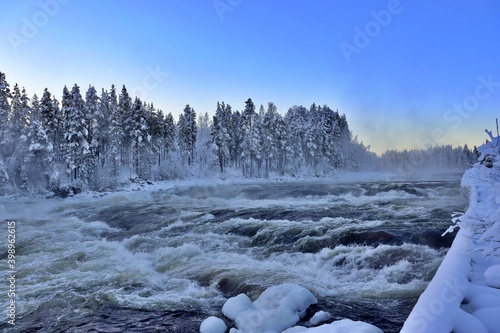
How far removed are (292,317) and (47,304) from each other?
644 centimetres

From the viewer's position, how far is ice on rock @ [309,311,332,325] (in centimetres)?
681

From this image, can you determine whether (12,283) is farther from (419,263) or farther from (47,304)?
(419,263)

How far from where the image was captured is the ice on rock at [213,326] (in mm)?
6647

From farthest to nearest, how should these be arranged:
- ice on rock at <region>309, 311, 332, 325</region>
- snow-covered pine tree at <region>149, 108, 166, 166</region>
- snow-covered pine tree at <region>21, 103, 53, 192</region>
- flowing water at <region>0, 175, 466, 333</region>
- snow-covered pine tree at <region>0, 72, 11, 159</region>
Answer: snow-covered pine tree at <region>149, 108, 166, 166</region> < snow-covered pine tree at <region>0, 72, 11, 159</region> < snow-covered pine tree at <region>21, 103, 53, 192</region> < flowing water at <region>0, 175, 466, 333</region> < ice on rock at <region>309, 311, 332, 325</region>

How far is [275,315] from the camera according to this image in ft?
22.6

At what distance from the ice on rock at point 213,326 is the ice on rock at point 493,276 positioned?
16.8ft

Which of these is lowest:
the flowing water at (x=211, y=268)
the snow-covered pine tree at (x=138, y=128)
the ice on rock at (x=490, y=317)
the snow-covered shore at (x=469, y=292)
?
the flowing water at (x=211, y=268)

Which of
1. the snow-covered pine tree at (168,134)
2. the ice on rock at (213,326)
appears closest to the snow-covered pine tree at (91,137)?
the snow-covered pine tree at (168,134)

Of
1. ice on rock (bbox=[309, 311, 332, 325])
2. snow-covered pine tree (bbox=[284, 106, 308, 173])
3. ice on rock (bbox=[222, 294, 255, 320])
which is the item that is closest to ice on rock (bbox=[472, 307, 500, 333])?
ice on rock (bbox=[309, 311, 332, 325])

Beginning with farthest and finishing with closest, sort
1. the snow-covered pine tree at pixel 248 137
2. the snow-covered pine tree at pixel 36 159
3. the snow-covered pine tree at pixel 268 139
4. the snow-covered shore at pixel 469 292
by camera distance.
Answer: the snow-covered pine tree at pixel 268 139
the snow-covered pine tree at pixel 248 137
the snow-covered pine tree at pixel 36 159
the snow-covered shore at pixel 469 292

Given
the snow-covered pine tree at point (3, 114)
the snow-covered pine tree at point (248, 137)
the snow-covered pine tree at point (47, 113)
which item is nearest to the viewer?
the snow-covered pine tree at point (3, 114)

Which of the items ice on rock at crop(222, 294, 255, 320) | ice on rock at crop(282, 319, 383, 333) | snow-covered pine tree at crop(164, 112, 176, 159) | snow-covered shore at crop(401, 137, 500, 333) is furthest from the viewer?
snow-covered pine tree at crop(164, 112, 176, 159)

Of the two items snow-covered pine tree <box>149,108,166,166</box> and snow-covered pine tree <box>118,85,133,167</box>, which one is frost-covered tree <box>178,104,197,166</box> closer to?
snow-covered pine tree <box>149,108,166,166</box>

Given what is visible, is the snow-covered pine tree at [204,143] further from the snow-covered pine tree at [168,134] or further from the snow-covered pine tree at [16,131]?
the snow-covered pine tree at [16,131]
